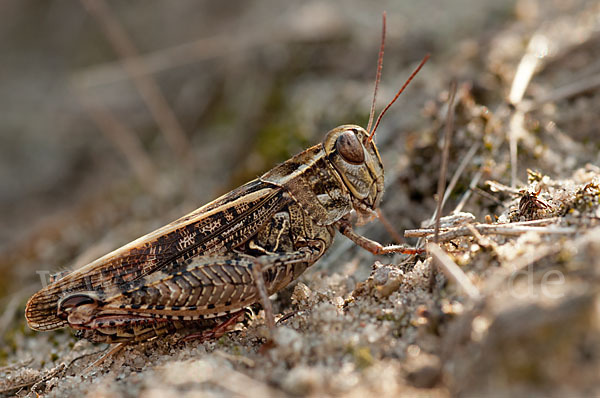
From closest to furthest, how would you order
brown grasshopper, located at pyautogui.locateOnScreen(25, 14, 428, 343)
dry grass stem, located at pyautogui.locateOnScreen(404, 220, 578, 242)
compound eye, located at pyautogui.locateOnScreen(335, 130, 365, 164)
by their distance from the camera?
1. dry grass stem, located at pyautogui.locateOnScreen(404, 220, 578, 242)
2. brown grasshopper, located at pyautogui.locateOnScreen(25, 14, 428, 343)
3. compound eye, located at pyautogui.locateOnScreen(335, 130, 365, 164)

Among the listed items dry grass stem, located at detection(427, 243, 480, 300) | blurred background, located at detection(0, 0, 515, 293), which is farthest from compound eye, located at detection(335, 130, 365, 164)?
blurred background, located at detection(0, 0, 515, 293)

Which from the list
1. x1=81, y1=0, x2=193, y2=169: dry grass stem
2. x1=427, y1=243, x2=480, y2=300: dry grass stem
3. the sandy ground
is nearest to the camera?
the sandy ground

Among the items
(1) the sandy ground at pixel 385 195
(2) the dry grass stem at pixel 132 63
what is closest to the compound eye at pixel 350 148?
(1) the sandy ground at pixel 385 195

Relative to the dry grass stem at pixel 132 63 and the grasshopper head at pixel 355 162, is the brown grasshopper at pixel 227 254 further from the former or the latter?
the dry grass stem at pixel 132 63

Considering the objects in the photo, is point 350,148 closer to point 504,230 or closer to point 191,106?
point 504,230

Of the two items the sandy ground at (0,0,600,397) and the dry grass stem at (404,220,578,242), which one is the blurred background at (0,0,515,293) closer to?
the sandy ground at (0,0,600,397)

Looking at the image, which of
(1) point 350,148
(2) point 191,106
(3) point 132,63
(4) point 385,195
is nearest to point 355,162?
(1) point 350,148
